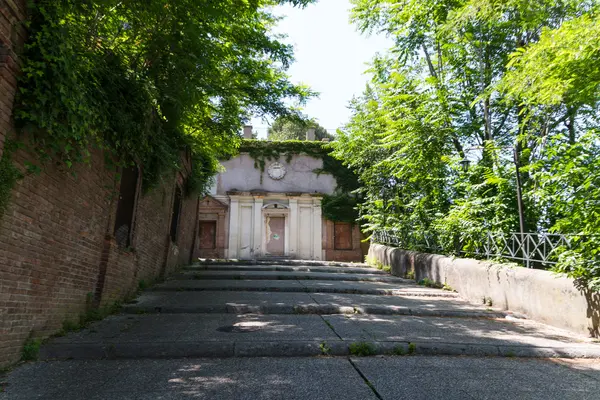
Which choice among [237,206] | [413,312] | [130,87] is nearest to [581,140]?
[413,312]

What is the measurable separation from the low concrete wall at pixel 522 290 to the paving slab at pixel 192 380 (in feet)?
12.3

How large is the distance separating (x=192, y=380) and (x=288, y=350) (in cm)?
124

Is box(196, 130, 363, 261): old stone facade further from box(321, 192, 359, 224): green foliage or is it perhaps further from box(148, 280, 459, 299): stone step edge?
box(148, 280, 459, 299): stone step edge

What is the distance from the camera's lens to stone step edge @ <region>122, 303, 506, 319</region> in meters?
6.52

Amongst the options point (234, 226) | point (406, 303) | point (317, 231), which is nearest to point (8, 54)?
point (406, 303)

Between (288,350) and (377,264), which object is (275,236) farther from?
(288,350)

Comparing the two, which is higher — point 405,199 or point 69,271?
point 405,199

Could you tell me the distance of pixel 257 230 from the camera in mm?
21266

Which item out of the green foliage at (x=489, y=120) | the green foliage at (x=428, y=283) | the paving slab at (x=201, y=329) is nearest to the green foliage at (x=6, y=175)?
the paving slab at (x=201, y=329)

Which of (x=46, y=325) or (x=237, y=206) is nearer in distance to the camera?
(x=46, y=325)

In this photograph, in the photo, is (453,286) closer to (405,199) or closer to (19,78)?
(405,199)

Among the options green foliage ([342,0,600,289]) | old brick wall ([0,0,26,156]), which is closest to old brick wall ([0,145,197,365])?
old brick wall ([0,0,26,156])

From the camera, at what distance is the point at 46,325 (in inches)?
178

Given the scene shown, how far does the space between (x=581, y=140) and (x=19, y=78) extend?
24.7 feet
